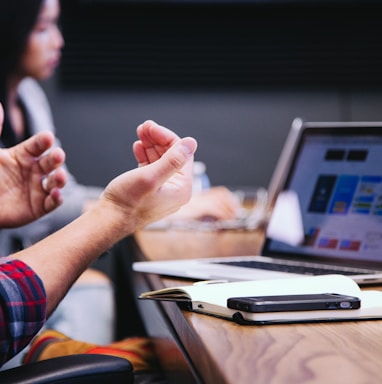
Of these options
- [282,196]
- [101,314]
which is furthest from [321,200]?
[101,314]

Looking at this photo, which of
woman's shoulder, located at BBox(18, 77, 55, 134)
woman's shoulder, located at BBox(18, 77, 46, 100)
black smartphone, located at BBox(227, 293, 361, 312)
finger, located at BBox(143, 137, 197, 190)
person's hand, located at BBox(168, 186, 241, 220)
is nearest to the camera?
black smartphone, located at BBox(227, 293, 361, 312)

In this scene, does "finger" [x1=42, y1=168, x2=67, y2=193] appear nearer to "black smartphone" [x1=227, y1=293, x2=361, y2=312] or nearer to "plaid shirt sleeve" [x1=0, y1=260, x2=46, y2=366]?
"plaid shirt sleeve" [x1=0, y1=260, x2=46, y2=366]

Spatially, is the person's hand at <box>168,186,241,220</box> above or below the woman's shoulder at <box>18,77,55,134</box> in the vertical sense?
below

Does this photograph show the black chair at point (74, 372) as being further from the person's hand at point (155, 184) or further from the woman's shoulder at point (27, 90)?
the woman's shoulder at point (27, 90)

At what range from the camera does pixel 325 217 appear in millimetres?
1546

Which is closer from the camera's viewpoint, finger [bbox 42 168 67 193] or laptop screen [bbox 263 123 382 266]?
laptop screen [bbox 263 123 382 266]

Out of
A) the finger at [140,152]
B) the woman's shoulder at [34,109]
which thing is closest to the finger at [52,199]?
the finger at [140,152]

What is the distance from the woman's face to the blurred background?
48.7 inches

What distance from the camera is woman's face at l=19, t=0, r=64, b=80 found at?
2.90m

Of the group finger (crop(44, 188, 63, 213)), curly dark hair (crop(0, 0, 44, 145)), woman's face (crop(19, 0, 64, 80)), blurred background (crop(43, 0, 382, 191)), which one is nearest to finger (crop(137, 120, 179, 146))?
finger (crop(44, 188, 63, 213))

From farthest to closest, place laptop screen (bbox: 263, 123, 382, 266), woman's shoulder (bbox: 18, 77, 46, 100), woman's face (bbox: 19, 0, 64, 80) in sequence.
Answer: woman's shoulder (bbox: 18, 77, 46, 100)
woman's face (bbox: 19, 0, 64, 80)
laptop screen (bbox: 263, 123, 382, 266)

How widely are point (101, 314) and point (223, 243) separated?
63 cm

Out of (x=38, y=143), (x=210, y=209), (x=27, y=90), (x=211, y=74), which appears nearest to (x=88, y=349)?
(x=38, y=143)

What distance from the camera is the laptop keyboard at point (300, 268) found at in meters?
1.35
